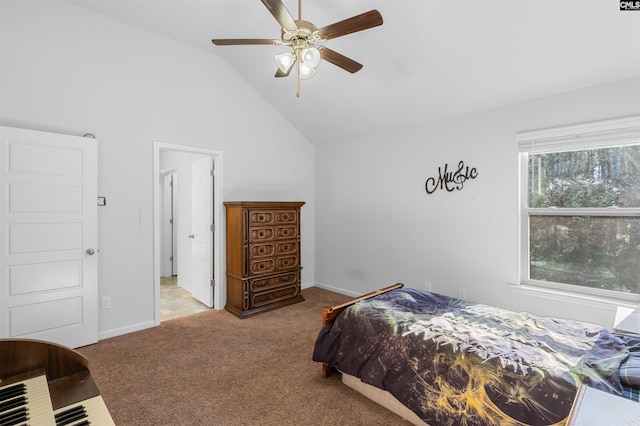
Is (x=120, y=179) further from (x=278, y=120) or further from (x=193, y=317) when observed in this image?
(x=278, y=120)

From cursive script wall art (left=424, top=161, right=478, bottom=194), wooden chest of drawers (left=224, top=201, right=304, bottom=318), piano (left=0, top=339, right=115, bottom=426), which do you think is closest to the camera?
piano (left=0, top=339, right=115, bottom=426)

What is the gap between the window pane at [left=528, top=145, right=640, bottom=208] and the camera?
2.52 metres

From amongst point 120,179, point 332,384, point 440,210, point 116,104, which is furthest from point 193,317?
point 440,210

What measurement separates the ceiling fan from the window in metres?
2.02

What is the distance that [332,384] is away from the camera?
7.44 feet

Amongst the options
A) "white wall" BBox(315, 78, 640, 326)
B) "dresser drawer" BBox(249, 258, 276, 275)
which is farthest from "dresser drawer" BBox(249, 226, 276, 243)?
"white wall" BBox(315, 78, 640, 326)

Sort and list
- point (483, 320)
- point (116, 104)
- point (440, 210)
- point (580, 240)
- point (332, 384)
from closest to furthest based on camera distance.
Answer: point (483, 320) < point (332, 384) < point (580, 240) < point (116, 104) < point (440, 210)

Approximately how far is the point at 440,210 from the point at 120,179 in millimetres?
3523

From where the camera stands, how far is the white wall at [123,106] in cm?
267

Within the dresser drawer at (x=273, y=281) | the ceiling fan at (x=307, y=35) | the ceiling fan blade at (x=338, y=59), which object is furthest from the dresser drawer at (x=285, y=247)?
the ceiling fan blade at (x=338, y=59)

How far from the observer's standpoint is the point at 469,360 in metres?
1.62

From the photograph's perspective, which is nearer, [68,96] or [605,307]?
[605,307]

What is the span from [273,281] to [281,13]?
3.05 meters

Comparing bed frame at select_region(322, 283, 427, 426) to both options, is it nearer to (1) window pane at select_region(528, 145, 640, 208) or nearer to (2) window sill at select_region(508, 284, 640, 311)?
(2) window sill at select_region(508, 284, 640, 311)
